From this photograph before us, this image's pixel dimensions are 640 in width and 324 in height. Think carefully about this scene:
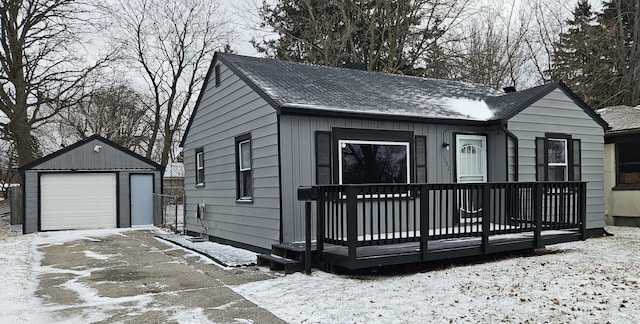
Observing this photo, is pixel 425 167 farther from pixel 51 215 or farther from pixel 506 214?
pixel 51 215

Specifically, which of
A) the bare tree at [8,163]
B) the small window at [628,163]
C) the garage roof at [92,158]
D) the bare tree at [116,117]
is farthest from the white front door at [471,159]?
the bare tree at [116,117]

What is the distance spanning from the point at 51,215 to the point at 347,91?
459 inches

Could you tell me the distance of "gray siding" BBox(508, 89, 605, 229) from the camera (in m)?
10.1

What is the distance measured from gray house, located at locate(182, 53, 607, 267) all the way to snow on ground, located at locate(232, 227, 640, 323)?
0.63 meters

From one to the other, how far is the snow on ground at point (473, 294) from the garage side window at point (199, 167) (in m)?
6.09

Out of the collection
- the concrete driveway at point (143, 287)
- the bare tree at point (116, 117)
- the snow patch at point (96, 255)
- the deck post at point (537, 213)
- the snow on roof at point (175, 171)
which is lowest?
the snow patch at point (96, 255)

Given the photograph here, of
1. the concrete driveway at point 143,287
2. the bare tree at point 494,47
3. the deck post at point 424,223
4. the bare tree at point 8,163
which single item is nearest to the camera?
the concrete driveway at point 143,287

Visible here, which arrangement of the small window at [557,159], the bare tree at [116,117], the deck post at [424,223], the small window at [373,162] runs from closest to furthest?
the deck post at [424,223] → the small window at [373,162] → the small window at [557,159] → the bare tree at [116,117]

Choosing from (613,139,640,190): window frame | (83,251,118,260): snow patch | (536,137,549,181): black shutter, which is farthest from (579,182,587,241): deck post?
(83,251,118,260): snow patch

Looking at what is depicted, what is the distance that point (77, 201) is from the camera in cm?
1647

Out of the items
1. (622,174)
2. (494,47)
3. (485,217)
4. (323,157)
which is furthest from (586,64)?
(323,157)

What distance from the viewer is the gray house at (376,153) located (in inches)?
316

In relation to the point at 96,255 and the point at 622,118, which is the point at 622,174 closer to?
the point at 622,118

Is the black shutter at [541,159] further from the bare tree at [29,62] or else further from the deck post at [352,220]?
the bare tree at [29,62]
